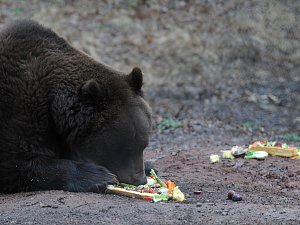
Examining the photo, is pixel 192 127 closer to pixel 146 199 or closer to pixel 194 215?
pixel 146 199

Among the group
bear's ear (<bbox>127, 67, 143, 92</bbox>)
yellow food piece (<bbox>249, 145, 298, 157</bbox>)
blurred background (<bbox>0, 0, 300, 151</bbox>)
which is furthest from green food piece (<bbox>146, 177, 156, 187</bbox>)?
blurred background (<bbox>0, 0, 300, 151</bbox>)

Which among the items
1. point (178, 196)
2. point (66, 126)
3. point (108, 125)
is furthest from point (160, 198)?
point (66, 126)

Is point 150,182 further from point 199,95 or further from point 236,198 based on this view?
point 199,95

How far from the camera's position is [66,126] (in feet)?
20.2

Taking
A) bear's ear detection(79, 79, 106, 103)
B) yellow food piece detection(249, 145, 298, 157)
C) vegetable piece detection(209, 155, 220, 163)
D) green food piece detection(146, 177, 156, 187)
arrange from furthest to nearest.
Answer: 1. yellow food piece detection(249, 145, 298, 157)
2. vegetable piece detection(209, 155, 220, 163)
3. green food piece detection(146, 177, 156, 187)
4. bear's ear detection(79, 79, 106, 103)

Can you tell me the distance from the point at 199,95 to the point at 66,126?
28.5 feet

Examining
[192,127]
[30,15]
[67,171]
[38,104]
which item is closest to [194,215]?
[67,171]

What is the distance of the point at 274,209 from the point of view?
5473 millimetres

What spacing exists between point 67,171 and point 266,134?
6.81 meters

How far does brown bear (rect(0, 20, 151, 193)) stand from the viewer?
6105mm

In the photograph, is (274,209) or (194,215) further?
(274,209)

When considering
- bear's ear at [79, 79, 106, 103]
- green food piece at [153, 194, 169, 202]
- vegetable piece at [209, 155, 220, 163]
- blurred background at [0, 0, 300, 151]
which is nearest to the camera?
green food piece at [153, 194, 169, 202]

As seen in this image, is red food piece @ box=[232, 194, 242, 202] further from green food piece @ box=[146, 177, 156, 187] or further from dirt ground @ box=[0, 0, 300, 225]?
green food piece @ box=[146, 177, 156, 187]

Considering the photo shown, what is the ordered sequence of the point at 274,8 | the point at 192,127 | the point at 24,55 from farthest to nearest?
1. the point at 274,8
2. the point at 192,127
3. the point at 24,55
